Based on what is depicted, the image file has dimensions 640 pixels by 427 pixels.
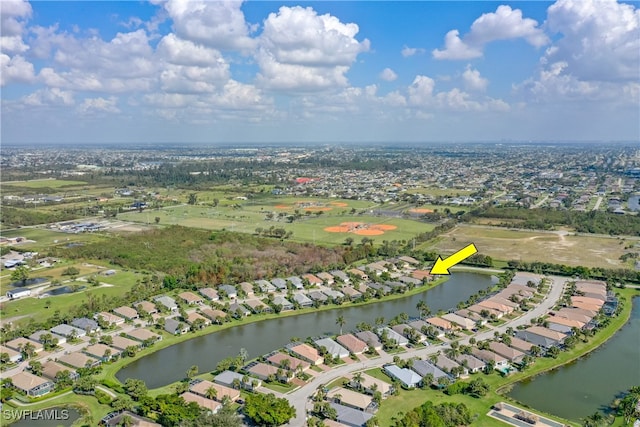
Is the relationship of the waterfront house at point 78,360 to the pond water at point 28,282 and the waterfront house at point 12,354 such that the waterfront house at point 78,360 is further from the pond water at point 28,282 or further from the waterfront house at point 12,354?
the pond water at point 28,282

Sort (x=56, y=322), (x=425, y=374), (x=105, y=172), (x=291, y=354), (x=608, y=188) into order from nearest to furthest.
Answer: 1. (x=425, y=374)
2. (x=291, y=354)
3. (x=56, y=322)
4. (x=608, y=188)
5. (x=105, y=172)

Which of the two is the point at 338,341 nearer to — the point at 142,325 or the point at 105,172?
the point at 142,325

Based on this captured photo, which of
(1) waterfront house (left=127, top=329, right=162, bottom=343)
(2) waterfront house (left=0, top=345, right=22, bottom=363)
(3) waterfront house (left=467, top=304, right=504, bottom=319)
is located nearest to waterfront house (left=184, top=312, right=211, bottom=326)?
(1) waterfront house (left=127, top=329, right=162, bottom=343)

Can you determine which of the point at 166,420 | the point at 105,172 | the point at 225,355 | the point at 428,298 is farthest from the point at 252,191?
the point at 166,420

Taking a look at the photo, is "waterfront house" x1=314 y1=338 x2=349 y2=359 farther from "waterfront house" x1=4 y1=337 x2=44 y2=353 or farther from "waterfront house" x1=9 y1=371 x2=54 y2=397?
"waterfront house" x1=4 y1=337 x2=44 y2=353

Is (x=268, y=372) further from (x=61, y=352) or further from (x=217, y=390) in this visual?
(x=61, y=352)


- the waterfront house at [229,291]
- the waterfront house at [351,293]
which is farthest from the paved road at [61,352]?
the waterfront house at [351,293]
